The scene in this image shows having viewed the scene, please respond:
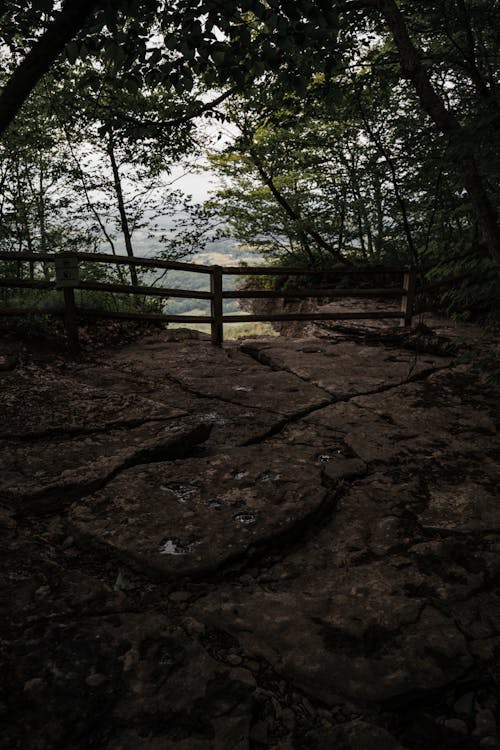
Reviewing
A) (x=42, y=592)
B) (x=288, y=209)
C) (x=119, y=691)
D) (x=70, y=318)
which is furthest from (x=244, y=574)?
(x=288, y=209)

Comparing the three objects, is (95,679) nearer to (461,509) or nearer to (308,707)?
(308,707)

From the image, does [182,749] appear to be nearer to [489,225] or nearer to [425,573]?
[425,573]

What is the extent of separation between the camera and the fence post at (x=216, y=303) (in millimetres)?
8000

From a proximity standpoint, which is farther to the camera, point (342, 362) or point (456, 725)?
point (342, 362)

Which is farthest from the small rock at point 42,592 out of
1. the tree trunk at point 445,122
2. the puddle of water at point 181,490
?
the tree trunk at point 445,122

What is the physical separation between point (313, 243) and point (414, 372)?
8280 mm

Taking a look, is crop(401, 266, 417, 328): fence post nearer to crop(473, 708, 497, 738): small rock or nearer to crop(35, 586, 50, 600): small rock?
crop(473, 708, 497, 738): small rock

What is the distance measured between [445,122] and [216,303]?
14.8 feet

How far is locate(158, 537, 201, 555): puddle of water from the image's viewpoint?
270 centimetres

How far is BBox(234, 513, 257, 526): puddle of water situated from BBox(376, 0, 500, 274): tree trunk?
3327 millimetres

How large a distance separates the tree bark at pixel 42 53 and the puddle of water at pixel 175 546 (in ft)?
7.44

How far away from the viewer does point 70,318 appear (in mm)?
6980

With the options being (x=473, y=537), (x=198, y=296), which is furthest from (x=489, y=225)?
(x=198, y=296)

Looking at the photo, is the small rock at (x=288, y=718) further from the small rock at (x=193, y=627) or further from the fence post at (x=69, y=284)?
the fence post at (x=69, y=284)
